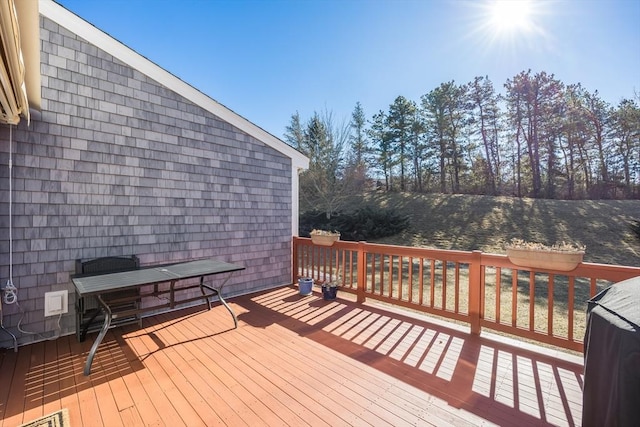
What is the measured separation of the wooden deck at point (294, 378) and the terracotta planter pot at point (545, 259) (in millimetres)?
917

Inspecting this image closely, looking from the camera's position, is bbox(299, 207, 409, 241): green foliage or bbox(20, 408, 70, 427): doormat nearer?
bbox(20, 408, 70, 427): doormat

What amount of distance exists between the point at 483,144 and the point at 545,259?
796 inches

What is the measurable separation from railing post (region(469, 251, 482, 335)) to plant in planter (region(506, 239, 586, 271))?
37 cm

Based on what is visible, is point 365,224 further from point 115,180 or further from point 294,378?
point 294,378

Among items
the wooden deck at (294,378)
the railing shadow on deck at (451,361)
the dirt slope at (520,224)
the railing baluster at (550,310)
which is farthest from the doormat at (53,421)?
the dirt slope at (520,224)

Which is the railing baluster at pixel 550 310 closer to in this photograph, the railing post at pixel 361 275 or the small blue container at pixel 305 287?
the railing post at pixel 361 275

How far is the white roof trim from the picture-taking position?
139 inches

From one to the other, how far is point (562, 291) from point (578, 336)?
297cm

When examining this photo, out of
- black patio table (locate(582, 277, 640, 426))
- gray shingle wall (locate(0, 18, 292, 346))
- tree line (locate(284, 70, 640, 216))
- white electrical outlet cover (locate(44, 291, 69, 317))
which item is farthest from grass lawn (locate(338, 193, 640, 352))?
white electrical outlet cover (locate(44, 291, 69, 317))

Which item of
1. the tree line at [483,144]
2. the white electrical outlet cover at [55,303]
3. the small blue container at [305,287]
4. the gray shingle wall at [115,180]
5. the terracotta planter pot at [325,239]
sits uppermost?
the tree line at [483,144]

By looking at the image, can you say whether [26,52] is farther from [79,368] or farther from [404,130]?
→ [404,130]

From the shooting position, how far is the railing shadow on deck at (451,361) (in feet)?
7.29

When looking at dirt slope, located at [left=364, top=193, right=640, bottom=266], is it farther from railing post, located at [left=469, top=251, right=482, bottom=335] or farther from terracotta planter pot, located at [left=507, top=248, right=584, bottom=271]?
terracotta planter pot, located at [left=507, top=248, right=584, bottom=271]

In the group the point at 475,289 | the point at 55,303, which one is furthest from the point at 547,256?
the point at 55,303
